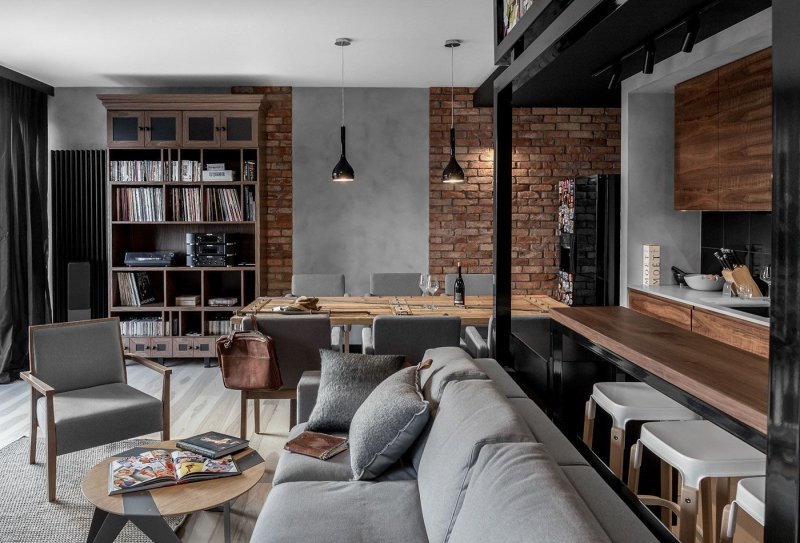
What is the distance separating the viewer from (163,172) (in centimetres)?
622

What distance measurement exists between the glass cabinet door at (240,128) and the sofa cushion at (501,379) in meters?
3.88

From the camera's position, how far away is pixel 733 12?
313 centimetres

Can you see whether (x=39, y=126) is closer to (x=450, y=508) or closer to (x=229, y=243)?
(x=229, y=243)

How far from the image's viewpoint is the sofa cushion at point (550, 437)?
1894 mm

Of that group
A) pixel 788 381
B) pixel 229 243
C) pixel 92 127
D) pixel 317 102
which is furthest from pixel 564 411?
pixel 92 127

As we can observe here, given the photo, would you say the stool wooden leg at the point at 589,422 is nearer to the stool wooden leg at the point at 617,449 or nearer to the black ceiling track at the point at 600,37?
the stool wooden leg at the point at 617,449

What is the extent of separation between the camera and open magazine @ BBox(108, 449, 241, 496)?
2439mm

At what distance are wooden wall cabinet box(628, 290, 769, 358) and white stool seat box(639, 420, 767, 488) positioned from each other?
1.50m

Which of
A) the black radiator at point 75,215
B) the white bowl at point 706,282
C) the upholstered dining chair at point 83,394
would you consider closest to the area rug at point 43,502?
the upholstered dining chair at point 83,394

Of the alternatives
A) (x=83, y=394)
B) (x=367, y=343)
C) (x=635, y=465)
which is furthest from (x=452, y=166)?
A: (x=635, y=465)

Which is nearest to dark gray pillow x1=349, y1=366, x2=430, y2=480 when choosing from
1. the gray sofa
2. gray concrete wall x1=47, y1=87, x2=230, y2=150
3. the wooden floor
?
the gray sofa

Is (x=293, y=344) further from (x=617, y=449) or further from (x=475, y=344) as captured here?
(x=617, y=449)

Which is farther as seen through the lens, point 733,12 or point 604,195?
point 604,195

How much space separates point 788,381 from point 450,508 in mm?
1027
